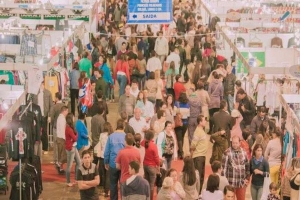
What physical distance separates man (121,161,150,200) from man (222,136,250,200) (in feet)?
4.53

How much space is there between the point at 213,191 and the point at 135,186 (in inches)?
41.5

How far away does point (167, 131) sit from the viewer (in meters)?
13.1

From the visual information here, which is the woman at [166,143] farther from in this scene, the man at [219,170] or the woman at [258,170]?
the man at [219,170]

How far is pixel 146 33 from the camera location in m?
23.5

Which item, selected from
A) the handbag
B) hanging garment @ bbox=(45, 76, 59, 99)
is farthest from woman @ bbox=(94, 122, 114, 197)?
hanging garment @ bbox=(45, 76, 59, 99)

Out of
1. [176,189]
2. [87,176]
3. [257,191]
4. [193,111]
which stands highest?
[193,111]

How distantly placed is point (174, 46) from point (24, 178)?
10.8 meters

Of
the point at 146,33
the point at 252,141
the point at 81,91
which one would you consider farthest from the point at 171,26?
the point at 252,141

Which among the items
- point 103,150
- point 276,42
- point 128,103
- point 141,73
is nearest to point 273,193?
point 103,150

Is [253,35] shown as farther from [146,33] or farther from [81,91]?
A: [81,91]

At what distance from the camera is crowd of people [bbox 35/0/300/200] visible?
36.8 ft

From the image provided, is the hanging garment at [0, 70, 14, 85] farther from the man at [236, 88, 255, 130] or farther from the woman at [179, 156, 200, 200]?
the woman at [179, 156, 200, 200]

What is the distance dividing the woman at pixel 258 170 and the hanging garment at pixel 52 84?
5862 mm

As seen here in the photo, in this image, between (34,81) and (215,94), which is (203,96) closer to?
(215,94)
